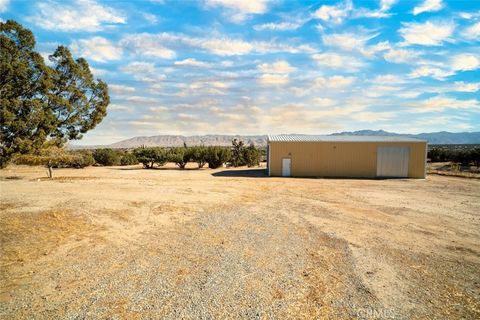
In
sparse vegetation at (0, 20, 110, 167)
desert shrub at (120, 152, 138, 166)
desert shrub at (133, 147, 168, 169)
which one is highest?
sparse vegetation at (0, 20, 110, 167)

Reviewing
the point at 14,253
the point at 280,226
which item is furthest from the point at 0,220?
the point at 280,226

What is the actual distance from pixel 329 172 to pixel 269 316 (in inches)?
829

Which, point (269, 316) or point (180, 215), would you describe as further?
point (180, 215)

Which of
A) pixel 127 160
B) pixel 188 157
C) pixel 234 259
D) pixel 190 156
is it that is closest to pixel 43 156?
pixel 188 157

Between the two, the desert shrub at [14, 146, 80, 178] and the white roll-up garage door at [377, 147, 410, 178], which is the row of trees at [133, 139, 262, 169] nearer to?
the desert shrub at [14, 146, 80, 178]

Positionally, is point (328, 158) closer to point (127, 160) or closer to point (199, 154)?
point (199, 154)

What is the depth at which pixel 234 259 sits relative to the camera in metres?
6.84

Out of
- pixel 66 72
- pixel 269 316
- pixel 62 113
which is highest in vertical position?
pixel 66 72

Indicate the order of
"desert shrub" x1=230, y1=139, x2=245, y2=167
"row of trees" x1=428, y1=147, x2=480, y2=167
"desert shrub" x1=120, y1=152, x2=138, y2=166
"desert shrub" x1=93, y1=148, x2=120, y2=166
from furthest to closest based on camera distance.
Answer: "desert shrub" x1=120, y1=152, x2=138, y2=166, "desert shrub" x1=93, y1=148, x2=120, y2=166, "row of trees" x1=428, y1=147, x2=480, y2=167, "desert shrub" x1=230, y1=139, x2=245, y2=167

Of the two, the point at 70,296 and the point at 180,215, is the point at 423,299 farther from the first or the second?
the point at 180,215

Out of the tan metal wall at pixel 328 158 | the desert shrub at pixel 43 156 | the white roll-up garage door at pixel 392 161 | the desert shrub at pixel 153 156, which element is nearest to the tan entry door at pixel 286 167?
the tan metal wall at pixel 328 158

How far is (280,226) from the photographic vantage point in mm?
9656

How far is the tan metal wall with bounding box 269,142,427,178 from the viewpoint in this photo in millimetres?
24109

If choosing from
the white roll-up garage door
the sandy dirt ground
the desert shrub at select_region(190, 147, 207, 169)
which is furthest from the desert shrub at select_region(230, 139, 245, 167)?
the sandy dirt ground
